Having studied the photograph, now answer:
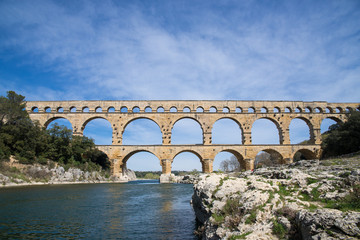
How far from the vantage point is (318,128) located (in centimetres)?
3331

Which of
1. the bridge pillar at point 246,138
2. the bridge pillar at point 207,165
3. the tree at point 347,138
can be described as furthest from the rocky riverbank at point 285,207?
the bridge pillar at point 246,138

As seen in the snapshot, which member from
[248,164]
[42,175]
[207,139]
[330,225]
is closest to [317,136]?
[248,164]

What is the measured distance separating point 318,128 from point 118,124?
2806 cm

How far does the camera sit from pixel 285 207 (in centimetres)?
435

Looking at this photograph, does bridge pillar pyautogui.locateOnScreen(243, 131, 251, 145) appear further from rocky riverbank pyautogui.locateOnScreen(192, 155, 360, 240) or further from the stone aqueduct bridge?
rocky riverbank pyautogui.locateOnScreen(192, 155, 360, 240)

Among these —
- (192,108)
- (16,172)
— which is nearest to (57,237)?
(16,172)

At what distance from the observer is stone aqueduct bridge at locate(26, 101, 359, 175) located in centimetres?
3050

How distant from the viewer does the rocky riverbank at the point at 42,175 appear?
21303 millimetres

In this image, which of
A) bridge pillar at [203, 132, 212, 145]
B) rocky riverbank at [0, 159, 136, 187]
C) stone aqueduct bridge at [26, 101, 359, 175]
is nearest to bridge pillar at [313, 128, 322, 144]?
stone aqueduct bridge at [26, 101, 359, 175]

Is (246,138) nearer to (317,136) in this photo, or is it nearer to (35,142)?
(317,136)

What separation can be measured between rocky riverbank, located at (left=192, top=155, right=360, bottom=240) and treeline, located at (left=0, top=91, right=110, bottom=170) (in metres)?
24.4

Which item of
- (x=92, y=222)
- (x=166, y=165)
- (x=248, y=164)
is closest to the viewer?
(x=92, y=222)

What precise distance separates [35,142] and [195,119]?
19185mm

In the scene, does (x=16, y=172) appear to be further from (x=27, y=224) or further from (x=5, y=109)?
(x=27, y=224)
